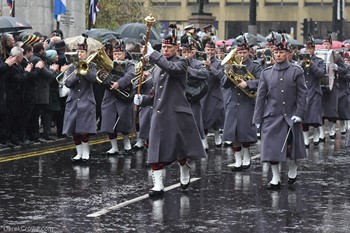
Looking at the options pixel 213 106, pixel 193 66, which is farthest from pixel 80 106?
pixel 213 106

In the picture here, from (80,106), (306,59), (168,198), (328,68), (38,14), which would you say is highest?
(38,14)

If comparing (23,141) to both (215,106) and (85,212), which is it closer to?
(215,106)

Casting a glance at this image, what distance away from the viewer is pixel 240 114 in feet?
57.8

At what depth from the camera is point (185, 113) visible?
14.4 meters

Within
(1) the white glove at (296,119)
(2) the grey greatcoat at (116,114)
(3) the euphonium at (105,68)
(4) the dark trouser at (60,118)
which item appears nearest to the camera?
(1) the white glove at (296,119)

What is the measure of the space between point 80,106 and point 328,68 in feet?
19.7

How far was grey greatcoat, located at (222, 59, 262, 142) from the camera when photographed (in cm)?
1745

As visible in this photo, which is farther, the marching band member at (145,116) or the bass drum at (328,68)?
the bass drum at (328,68)

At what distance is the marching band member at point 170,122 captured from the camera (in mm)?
14195

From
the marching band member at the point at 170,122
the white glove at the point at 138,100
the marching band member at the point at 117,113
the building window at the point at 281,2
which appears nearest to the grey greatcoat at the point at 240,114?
the marching band member at the point at 117,113

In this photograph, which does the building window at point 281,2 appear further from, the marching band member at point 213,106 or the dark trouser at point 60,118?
the marching band member at point 213,106

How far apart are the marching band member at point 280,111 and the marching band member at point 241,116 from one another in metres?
1.84

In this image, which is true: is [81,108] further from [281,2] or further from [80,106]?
[281,2]

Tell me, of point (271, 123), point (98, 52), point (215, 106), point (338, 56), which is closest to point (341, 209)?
point (271, 123)
